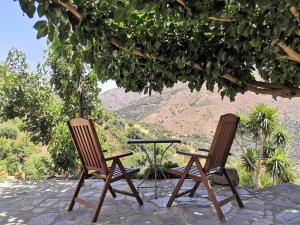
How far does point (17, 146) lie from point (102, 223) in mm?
16787

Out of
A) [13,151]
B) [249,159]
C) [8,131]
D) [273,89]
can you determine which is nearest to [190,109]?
[13,151]

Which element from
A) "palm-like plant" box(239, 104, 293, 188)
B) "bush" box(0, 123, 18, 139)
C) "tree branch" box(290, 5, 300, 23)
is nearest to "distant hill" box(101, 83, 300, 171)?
"palm-like plant" box(239, 104, 293, 188)

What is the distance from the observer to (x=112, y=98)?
94.6 feet

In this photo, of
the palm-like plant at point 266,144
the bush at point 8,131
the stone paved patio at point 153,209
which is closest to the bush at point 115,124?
the bush at point 8,131

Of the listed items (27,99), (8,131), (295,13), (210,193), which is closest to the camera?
(295,13)

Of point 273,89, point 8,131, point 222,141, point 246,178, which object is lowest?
point 246,178

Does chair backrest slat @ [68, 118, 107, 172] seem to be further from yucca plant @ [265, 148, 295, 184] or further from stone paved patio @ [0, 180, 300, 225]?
yucca plant @ [265, 148, 295, 184]

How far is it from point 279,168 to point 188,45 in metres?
8.13

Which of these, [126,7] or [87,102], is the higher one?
[126,7]

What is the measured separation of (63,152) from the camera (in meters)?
7.36

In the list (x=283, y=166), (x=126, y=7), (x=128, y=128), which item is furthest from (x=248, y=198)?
(x=128, y=128)

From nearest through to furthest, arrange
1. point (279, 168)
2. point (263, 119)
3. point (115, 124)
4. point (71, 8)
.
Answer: point (71, 8) < point (279, 168) < point (263, 119) < point (115, 124)

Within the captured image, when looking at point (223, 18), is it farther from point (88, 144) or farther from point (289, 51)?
point (88, 144)

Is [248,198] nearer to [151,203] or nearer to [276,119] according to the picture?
[151,203]
